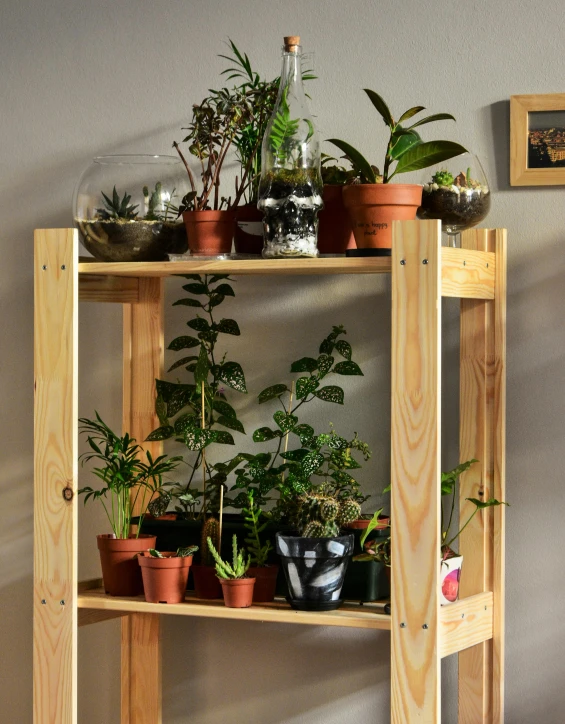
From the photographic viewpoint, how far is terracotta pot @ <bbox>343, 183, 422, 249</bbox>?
165 cm

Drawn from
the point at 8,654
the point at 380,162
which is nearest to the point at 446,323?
the point at 380,162

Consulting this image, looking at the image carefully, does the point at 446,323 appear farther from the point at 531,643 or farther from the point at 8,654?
the point at 8,654

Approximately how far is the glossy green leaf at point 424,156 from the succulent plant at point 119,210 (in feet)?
1.64

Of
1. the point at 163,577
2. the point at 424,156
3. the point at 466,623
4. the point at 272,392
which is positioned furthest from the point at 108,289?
the point at 466,623

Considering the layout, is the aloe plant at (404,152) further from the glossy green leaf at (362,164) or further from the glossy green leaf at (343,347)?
the glossy green leaf at (343,347)

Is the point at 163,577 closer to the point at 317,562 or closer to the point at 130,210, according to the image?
the point at 317,562

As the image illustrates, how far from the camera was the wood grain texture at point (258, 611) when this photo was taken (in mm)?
1638

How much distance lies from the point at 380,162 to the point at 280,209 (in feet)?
1.55

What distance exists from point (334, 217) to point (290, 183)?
5.5 inches

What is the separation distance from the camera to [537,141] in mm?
1969

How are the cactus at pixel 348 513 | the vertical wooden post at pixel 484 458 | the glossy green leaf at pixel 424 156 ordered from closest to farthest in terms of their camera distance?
the glossy green leaf at pixel 424 156, the cactus at pixel 348 513, the vertical wooden post at pixel 484 458

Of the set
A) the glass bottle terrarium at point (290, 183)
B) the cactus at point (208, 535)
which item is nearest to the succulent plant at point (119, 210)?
the glass bottle terrarium at point (290, 183)

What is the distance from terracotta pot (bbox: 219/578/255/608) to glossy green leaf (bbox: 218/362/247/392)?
1.45 ft

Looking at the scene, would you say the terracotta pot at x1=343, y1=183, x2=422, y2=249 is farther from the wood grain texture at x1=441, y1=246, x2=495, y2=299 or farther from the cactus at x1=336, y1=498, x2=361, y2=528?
the cactus at x1=336, y1=498, x2=361, y2=528
